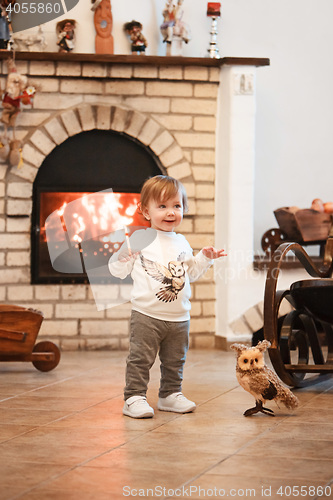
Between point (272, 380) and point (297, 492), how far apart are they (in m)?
1.05

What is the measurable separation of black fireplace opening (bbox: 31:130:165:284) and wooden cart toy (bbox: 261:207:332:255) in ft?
3.07

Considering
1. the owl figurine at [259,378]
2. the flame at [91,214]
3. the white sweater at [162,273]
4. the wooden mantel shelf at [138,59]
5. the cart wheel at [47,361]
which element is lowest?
the cart wheel at [47,361]

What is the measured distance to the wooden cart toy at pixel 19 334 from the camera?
14.1 feet

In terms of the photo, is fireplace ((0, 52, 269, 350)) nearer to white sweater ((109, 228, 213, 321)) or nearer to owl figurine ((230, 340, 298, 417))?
white sweater ((109, 228, 213, 321))

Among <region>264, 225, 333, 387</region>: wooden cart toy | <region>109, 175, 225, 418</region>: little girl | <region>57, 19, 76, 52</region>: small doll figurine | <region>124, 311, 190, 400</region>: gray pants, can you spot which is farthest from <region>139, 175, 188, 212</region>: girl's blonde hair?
<region>57, 19, 76, 52</region>: small doll figurine

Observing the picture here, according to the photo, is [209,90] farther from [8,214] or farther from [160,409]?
[160,409]

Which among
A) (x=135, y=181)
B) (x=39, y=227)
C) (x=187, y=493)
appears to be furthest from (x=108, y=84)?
(x=187, y=493)

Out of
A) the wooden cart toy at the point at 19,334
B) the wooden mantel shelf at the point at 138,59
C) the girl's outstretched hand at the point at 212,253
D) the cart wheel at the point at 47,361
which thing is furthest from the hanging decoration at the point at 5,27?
the girl's outstretched hand at the point at 212,253

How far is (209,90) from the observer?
555cm

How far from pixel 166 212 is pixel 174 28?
2.72 metres

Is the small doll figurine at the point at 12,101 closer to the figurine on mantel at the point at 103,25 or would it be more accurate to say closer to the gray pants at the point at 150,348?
the figurine on mantel at the point at 103,25

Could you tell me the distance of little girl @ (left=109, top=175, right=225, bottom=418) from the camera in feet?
10.4

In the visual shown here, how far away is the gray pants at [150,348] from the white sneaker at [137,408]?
0.11 feet

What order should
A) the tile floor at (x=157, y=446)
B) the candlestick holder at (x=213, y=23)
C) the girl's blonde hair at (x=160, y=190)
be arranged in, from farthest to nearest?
the candlestick holder at (x=213, y=23) → the girl's blonde hair at (x=160, y=190) → the tile floor at (x=157, y=446)
